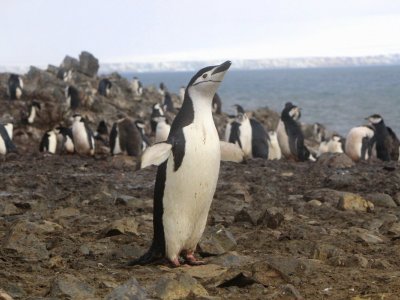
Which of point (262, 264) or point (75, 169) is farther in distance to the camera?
point (75, 169)

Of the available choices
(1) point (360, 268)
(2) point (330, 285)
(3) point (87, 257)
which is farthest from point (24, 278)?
(1) point (360, 268)

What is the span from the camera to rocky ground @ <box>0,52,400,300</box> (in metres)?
4.59

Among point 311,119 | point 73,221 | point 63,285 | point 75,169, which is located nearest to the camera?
point 63,285

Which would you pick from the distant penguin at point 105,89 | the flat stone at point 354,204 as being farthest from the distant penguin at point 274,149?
the distant penguin at point 105,89

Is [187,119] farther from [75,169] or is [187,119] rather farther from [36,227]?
[75,169]

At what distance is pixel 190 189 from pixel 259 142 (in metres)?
13.3

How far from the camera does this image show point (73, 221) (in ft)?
24.6

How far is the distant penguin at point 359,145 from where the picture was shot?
1816 centimetres

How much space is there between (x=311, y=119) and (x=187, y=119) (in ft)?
162

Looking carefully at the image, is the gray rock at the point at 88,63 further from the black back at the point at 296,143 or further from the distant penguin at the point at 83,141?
the black back at the point at 296,143

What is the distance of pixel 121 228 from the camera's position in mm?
6668

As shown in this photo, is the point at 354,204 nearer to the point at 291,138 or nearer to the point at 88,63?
the point at 291,138

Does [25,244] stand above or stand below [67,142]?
above

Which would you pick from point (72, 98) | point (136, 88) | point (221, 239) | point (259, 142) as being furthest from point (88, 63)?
point (221, 239)
